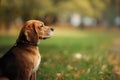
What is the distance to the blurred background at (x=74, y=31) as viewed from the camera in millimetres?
3938

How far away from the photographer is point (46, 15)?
15.6 feet

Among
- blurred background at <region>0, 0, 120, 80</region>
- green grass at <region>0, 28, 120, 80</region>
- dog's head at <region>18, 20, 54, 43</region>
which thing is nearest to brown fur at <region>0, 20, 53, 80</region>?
dog's head at <region>18, 20, 54, 43</region>

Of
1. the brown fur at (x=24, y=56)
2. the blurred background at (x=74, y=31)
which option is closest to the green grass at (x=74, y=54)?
the blurred background at (x=74, y=31)

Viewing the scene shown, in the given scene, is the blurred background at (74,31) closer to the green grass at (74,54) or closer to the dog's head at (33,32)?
the green grass at (74,54)

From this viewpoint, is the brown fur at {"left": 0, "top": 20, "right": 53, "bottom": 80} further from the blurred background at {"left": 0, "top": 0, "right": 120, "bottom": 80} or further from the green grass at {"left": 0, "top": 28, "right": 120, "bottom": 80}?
the blurred background at {"left": 0, "top": 0, "right": 120, "bottom": 80}

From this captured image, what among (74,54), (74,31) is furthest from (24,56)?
(74,31)

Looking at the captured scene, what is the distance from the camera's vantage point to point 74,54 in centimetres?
445

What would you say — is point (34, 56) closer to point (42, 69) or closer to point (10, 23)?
point (42, 69)

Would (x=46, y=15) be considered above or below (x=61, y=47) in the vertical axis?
above

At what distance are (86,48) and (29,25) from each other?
2.08 metres

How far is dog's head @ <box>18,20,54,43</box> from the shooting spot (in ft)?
9.56

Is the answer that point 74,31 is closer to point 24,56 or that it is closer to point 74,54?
point 74,54

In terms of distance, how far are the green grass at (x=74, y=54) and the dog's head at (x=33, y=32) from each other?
54 centimetres

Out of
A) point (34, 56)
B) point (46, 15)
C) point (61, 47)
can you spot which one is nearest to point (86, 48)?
point (61, 47)
